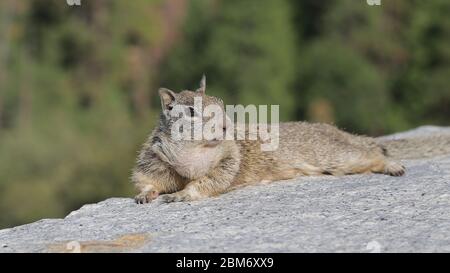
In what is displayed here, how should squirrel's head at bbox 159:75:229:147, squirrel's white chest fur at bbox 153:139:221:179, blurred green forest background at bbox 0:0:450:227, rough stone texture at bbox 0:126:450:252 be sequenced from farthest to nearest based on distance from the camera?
1. blurred green forest background at bbox 0:0:450:227
2. squirrel's white chest fur at bbox 153:139:221:179
3. squirrel's head at bbox 159:75:229:147
4. rough stone texture at bbox 0:126:450:252

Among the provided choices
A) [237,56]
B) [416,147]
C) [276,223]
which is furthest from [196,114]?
[237,56]

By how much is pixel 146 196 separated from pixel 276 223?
2249 mm

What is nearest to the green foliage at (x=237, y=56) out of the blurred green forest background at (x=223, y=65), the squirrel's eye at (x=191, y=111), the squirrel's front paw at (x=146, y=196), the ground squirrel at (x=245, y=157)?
the blurred green forest background at (x=223, y=65)

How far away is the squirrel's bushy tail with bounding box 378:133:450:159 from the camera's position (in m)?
13.1

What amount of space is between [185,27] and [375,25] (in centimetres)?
1438

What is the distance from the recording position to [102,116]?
6456 cm

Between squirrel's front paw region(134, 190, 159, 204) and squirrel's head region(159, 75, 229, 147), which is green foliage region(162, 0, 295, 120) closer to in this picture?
squirrel's front paw region(134, 190, 159, 204)

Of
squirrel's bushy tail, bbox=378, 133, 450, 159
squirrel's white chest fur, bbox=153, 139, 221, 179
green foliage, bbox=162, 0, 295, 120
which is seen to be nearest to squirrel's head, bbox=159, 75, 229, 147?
squirrel's white chest fur, bbox=153, 139, 221, 179

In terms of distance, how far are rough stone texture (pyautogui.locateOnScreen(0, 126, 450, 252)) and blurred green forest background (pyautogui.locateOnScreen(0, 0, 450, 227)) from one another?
4865 centimetres

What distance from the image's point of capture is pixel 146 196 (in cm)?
1067

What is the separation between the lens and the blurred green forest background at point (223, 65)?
64.8 metres

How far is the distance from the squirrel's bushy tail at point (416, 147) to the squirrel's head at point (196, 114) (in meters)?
3.53

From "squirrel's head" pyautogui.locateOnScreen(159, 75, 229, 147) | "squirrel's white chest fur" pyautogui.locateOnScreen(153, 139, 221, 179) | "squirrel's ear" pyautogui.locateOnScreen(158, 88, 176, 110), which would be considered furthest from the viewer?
"squirrel's ear" pyautogui.locateOnScreen(158, 88, 176, 110)

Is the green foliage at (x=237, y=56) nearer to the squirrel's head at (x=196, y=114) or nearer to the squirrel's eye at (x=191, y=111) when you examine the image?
the squirrel's head at (x=196, y=114)
